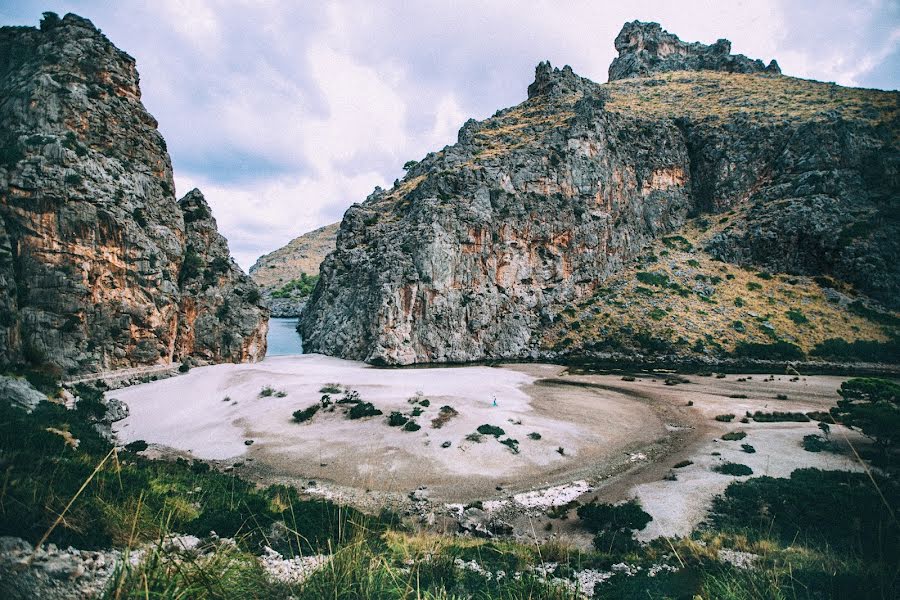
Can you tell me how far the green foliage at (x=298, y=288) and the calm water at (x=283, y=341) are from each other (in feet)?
117

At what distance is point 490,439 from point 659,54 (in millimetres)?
141037

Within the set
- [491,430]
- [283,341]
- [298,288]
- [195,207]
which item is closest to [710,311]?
[491,430]

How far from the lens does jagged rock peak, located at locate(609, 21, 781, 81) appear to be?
107 m

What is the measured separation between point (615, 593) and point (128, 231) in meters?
41.4

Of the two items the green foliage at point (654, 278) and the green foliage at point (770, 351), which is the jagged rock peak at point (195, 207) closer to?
the green foliage at point (654, 278)

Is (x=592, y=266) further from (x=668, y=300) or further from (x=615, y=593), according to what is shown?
(x=615, y=593)

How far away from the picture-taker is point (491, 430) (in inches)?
895

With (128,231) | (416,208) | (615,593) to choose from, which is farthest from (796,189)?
(128,231)

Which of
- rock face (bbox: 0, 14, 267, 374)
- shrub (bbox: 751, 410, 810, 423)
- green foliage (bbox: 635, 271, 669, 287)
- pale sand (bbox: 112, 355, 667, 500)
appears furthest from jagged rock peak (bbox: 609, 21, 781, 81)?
rock face (bbox: 0, 14, 267, 374)

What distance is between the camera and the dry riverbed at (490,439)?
53.0 feet

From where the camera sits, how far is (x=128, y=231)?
32719mm

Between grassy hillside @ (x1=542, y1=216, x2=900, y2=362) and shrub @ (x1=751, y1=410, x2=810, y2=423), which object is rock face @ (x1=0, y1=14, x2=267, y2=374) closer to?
grassy hillside @ (x1=542, y1=216, x2=900, y2=362)

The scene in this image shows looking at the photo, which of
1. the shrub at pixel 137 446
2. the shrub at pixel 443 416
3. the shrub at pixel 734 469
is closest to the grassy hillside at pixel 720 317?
the shrub at pixel 443 416

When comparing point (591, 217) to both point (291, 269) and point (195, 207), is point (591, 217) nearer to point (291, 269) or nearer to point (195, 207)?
point (195, 207)
